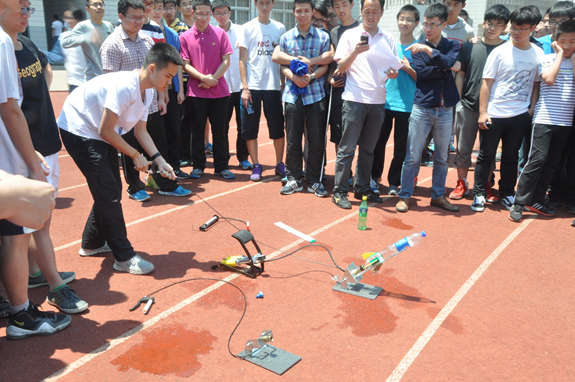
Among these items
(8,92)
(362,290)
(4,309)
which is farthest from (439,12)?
(4,309)

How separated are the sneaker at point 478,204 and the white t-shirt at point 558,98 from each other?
1.20 metres

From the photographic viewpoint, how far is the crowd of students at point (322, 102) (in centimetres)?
394

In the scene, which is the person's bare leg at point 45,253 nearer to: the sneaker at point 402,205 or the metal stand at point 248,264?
the metal stand at point 248,264

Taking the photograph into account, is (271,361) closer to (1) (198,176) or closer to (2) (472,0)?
(1) (198,176)

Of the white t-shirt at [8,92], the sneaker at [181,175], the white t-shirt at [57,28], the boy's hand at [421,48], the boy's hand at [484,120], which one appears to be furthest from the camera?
the white t-shirt at [57,28]

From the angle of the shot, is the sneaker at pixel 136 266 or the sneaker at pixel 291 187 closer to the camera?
the sneaker at pixel 136 266

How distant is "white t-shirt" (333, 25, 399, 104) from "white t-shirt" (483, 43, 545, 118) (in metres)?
→ 1.26

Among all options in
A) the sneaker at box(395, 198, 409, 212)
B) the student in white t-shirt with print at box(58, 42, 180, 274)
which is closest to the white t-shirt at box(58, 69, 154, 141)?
the student in white t-shirt with print at box(58, 42, 180, 274)

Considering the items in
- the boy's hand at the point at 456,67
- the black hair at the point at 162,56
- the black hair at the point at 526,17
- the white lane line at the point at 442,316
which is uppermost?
the black hair at the point at 526,17

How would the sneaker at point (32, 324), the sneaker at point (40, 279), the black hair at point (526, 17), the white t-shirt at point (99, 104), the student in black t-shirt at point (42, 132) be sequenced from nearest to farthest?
1. the sneaker at point (32, 324)
2. the student in black t-shirt at point (42, 132)
3. the white t-shirt at point (99, 104)
4. the sneaker at point (40, 279)
5. the black hair at point (526, 17)

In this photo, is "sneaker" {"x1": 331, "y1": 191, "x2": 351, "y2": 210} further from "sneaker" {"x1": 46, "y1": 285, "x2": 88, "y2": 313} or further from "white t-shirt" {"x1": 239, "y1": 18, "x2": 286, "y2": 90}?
"sneaker" {"x1": 46, "y1": 285, "x2": 88, "y2": 313}

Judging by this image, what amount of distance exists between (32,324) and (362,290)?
2.58 metres

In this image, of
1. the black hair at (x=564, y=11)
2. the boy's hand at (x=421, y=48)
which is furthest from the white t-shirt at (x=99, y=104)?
the black hair at (x=564, y=11)

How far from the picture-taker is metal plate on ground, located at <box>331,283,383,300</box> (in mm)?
3848
